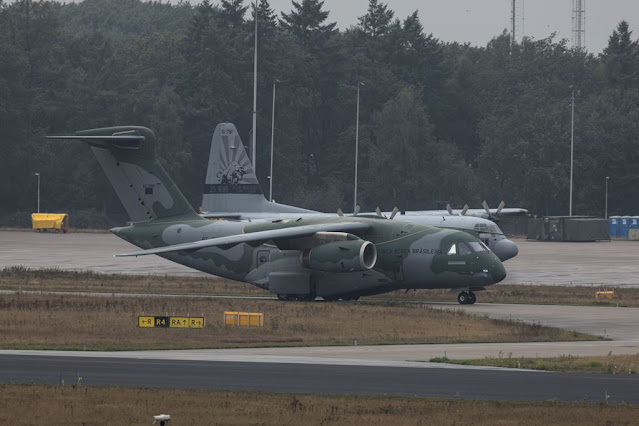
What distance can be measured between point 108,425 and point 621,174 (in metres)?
125

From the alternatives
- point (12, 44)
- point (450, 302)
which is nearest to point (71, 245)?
point (450, 302)

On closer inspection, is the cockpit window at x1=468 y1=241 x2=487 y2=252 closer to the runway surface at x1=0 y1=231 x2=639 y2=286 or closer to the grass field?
the grass field

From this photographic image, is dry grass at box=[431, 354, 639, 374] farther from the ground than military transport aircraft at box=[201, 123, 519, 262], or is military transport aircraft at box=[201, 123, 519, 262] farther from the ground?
military transport aircraft at box=[201, 123, 519, 262]

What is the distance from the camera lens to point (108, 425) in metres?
20.5

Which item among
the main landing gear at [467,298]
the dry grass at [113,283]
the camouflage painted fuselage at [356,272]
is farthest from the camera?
the dry grass at [113,283]

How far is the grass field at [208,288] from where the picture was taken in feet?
167

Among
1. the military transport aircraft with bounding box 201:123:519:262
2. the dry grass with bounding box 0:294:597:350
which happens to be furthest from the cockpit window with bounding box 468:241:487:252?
the military transport aircraft with bounding box 201:123:519:262

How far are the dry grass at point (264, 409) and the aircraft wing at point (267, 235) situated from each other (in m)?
20.5

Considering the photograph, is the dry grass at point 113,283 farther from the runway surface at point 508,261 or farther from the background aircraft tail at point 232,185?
the runway surface at point 508,261

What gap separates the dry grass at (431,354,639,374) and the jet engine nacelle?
1518 centimetres

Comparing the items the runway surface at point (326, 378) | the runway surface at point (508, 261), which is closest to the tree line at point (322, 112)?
the runway surface at point (508, 261)

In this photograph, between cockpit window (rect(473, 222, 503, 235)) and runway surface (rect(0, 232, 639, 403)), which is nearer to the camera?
runway surface (rect(0, 232, 639, 403))

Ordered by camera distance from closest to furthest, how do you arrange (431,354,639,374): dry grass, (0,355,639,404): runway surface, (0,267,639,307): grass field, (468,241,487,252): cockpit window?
(0,355,639,404): runway surface → (431,354,639,374): dry grass → (468,241,487,252): cockpit window → (0,267,639,307): grass field

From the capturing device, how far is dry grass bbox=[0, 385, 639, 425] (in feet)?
68.9
